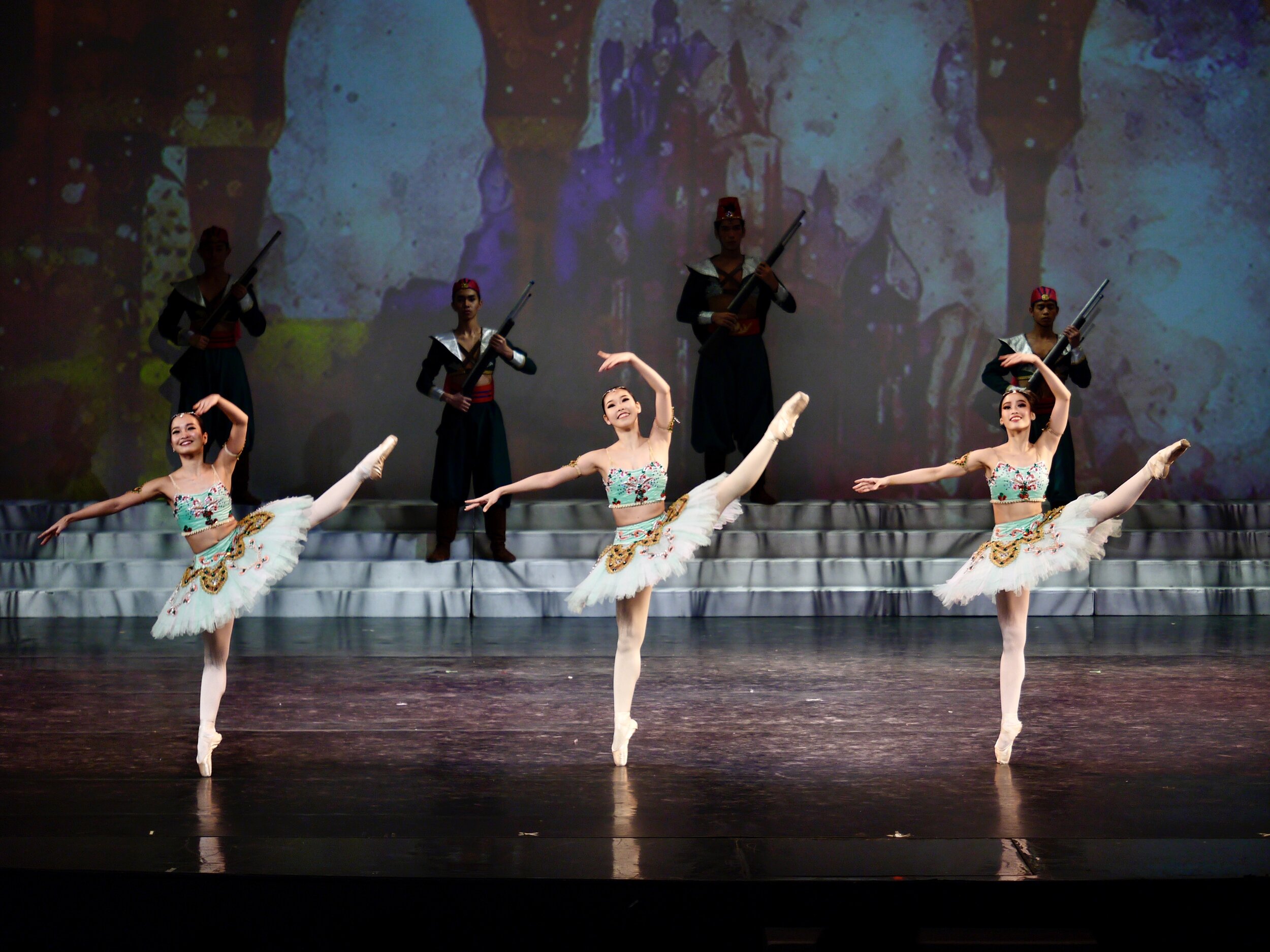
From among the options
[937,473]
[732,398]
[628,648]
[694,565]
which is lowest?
[628,648]

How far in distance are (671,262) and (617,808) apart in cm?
619

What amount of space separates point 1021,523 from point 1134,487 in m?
0.38

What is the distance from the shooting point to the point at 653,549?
13.7 ft

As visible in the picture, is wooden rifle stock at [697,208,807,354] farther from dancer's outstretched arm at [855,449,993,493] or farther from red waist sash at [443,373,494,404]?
dancer's outstretched arm at [855,449,993,493]

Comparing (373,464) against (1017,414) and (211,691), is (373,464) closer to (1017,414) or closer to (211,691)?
(211,691)

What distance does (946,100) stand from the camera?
933cm

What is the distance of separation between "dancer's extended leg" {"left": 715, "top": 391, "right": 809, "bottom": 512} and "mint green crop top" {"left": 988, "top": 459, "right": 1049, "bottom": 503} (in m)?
0.75

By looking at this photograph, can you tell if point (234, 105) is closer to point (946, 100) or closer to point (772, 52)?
point (772, 52)

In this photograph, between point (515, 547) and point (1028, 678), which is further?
point (515, 547)

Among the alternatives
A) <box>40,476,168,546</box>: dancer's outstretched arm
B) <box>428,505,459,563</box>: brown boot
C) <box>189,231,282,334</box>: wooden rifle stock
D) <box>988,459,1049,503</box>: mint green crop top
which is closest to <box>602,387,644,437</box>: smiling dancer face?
<box>988,459,1049,503</box>: mint green crop top

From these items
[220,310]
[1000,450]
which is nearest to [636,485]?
[1000,450]

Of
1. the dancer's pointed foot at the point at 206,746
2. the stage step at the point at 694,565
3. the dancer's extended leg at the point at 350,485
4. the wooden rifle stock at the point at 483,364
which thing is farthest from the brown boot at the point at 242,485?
the dancer's pointed foot at the point at 206,746

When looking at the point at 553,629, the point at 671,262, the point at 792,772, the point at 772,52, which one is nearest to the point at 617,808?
the point at 792,772

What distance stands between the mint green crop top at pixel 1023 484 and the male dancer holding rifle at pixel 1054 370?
9.26 feet
